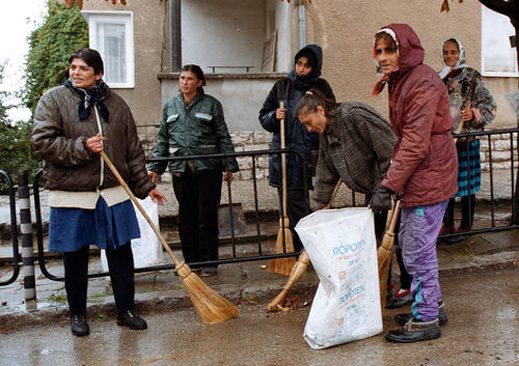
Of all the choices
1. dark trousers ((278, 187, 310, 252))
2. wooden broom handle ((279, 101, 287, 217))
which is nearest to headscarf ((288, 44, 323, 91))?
wooden broom handle ((279, 101, 287, 217))

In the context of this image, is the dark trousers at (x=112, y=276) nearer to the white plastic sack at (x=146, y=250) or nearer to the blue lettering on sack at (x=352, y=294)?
the white plastic sack at (x=146, y=250)

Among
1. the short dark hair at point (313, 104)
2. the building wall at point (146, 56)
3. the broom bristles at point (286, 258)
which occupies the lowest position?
the broom bristles at point (286, 258)

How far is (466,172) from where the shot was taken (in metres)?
5.50

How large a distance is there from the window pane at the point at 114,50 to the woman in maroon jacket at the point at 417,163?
795 cm

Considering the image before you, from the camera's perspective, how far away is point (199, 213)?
4902 millimetres

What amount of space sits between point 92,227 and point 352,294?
5.90 ft

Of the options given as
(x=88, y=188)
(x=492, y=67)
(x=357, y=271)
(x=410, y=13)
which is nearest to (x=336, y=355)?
(x=357, y=271)

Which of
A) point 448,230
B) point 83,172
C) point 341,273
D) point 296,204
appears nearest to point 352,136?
point 341,273

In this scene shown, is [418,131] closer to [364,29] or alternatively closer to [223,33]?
[364,29]

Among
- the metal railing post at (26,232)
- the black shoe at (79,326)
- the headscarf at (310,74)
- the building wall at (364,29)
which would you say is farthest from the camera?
the building wall at (364,29)

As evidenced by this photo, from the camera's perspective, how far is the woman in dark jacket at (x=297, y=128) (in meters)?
4.83

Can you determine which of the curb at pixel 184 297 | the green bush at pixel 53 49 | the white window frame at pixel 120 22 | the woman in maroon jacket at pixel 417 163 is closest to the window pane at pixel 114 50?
the white window frame at pixel 120 22

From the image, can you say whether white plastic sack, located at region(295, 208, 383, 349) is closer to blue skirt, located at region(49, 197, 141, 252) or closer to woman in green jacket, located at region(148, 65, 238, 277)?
blue skirt, located at region(49, 197, 141, 252)

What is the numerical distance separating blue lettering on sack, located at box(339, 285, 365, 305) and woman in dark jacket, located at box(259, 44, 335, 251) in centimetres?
144
